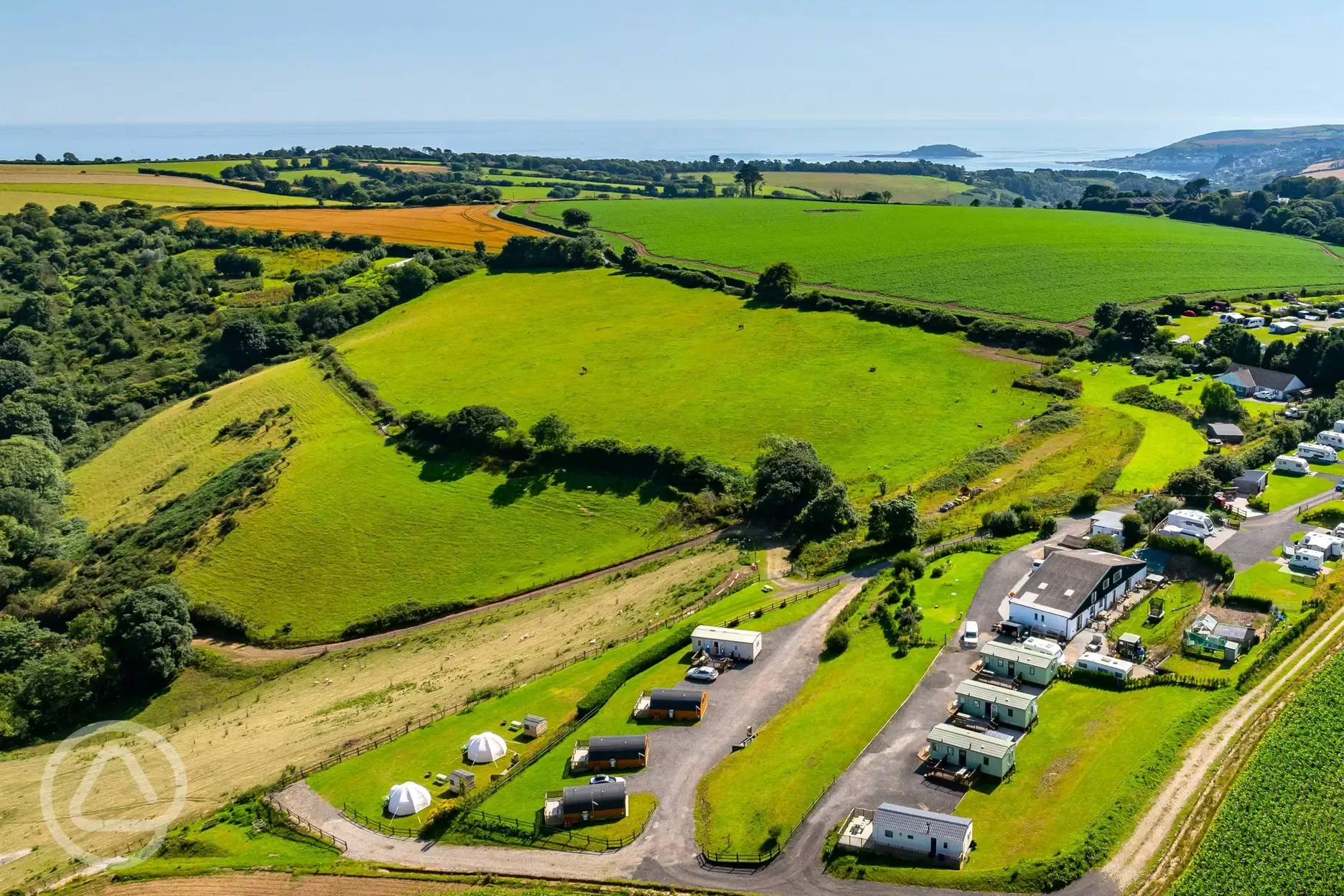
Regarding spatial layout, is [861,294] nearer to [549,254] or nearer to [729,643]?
[549,254]

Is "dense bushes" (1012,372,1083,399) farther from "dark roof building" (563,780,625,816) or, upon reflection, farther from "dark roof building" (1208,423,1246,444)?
"dark roof building" (563,780,625,816)

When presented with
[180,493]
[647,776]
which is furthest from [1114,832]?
[180,493]

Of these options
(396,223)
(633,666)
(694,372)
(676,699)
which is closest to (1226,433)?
(694,372)

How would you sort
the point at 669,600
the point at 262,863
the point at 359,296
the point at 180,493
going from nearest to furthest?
the point at 262,863 < the point at 669,600 < the point at 180,493 < the point at 359,296

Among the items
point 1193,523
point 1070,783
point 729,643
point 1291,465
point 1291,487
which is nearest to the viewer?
point 1070,783

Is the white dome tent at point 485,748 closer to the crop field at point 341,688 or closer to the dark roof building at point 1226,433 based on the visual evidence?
the crop field at point 341,688

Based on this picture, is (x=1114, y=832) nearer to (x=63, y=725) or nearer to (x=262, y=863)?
(x=262, y=863)

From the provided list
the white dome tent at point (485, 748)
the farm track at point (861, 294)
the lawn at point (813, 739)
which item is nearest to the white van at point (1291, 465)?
the lawn at point (813, 739)
